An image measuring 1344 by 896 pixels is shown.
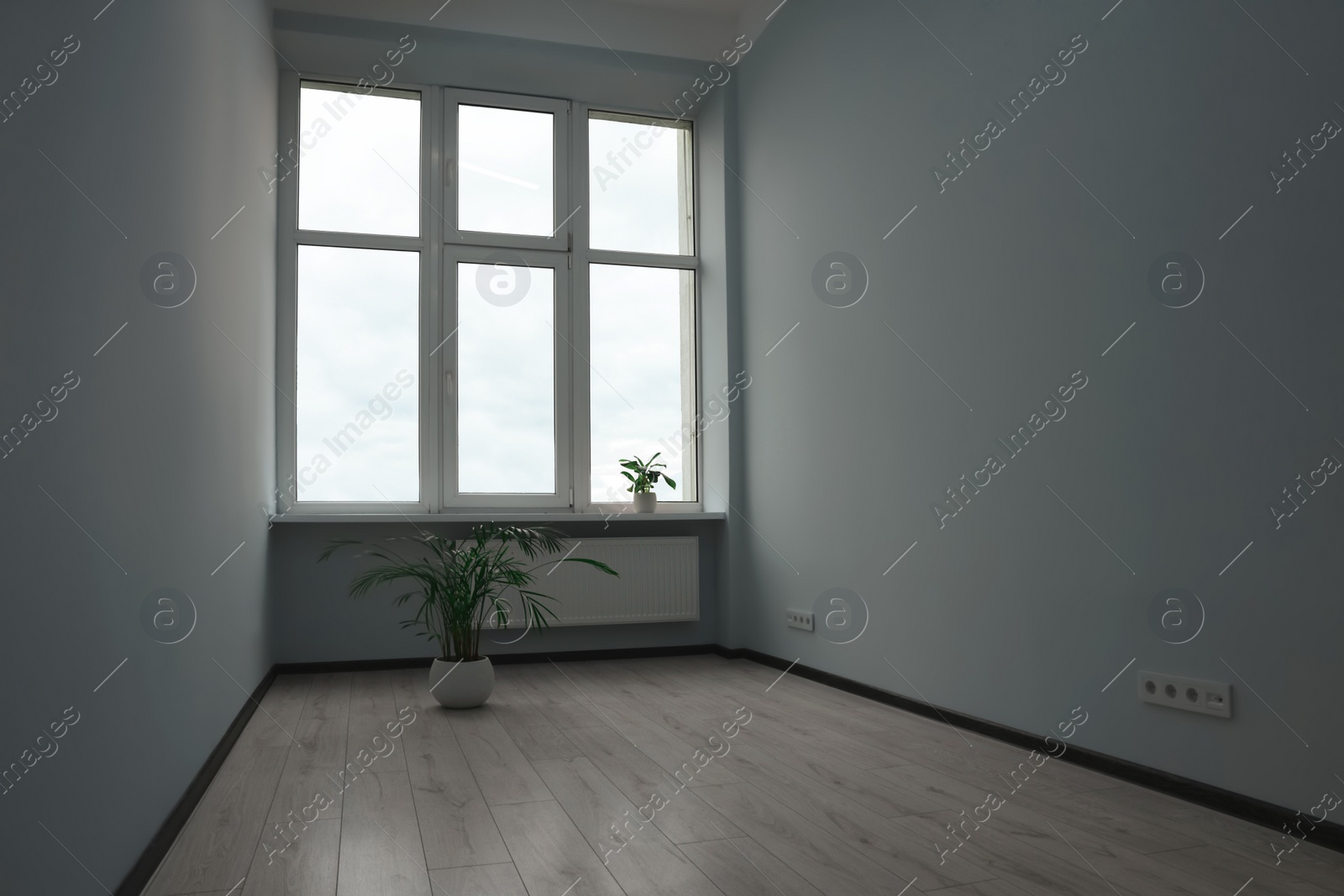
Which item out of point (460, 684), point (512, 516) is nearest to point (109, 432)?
point (460, 684)

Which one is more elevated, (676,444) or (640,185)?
(640,185)

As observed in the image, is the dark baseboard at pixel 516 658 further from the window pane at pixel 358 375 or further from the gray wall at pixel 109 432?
A: the gray wall at pixel 109 432

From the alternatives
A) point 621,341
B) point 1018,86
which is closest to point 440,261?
point 621,341

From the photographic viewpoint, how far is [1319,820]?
2061 mm

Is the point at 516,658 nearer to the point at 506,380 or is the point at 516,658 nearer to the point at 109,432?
the point at 506,380

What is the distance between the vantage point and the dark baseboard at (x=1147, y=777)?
212 cm

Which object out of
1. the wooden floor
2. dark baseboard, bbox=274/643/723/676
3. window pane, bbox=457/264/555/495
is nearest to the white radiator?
dark baseboard, bbox=274/643/723/676

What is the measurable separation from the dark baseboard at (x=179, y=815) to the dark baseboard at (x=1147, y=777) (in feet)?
7.63

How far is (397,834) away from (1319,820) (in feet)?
6.69

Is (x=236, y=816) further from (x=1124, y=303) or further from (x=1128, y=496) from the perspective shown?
(x=1124, y=303)

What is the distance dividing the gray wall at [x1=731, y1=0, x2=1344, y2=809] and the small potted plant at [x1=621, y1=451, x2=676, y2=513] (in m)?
0.91

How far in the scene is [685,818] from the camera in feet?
7.45

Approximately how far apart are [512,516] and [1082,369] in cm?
293

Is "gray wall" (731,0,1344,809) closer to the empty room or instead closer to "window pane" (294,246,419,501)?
the empty room
